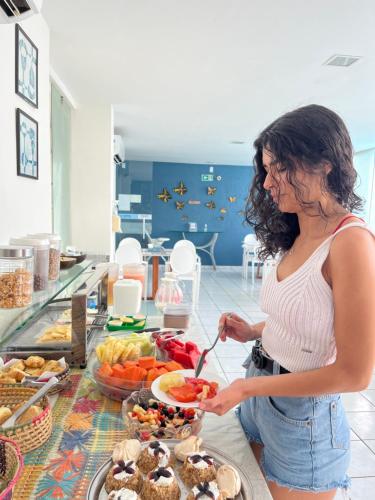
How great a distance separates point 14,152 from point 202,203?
7.71 meters

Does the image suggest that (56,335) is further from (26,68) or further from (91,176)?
(91,176)

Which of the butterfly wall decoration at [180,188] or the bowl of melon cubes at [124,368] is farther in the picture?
the butterfly wall decoration at [180,188]

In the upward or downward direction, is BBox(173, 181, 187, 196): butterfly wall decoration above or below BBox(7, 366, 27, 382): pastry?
above

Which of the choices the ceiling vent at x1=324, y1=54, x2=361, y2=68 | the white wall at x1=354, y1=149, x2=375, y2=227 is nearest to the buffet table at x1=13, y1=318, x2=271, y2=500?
the ceiling vent at x1=324, y1=54, x2=361, y2=68

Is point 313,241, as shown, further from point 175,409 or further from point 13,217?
point 13,217

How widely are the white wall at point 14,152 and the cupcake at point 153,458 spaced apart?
41.2 inches

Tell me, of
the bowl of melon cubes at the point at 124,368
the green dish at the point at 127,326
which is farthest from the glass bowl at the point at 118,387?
the green dish at the point at 127,326

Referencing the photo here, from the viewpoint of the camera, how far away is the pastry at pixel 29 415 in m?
0.95

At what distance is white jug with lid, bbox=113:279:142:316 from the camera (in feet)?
7.05

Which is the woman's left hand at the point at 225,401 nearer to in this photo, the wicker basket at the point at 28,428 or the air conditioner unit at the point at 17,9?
the wicker basket at the point at 28,428

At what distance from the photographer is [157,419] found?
102cm

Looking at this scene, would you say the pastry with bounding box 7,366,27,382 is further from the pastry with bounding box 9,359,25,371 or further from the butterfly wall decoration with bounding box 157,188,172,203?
the butterfly wall decoration with bounding box 157,188,172,203

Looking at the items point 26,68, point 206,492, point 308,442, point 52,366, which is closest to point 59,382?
Result: point 52,366

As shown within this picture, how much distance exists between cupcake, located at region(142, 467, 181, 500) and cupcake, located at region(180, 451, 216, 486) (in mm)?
44
